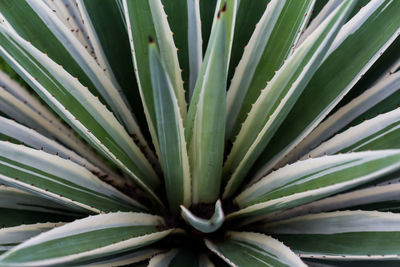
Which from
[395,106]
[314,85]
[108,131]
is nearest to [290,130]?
[314,85]

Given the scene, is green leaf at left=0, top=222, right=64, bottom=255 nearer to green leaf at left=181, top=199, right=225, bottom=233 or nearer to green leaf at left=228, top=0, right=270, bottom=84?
green leaf at left=181, top=199, right=225, bottom=233

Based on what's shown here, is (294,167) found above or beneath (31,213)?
beneath

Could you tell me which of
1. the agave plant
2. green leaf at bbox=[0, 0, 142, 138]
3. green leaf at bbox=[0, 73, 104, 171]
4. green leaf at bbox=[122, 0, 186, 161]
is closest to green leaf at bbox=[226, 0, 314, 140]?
the agave plant

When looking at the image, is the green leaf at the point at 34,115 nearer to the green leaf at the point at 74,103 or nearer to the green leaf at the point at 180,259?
the green leaf at the point at 74,103

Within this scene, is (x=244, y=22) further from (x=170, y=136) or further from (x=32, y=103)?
(x=32, y=103)

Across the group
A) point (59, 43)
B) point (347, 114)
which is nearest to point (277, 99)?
point (347, 114)

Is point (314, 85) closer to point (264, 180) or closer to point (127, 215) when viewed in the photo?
point (264, 180)

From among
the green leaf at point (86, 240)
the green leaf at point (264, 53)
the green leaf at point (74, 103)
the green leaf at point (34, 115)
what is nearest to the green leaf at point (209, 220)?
the green leaf at point (86, 240)
